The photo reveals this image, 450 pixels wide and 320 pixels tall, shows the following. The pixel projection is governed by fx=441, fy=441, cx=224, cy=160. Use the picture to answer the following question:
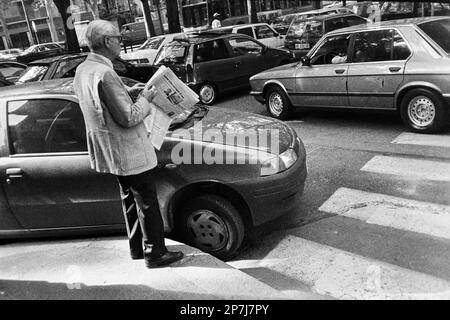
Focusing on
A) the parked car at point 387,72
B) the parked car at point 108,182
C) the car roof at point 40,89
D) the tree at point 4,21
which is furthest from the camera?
the tree at point 4,21

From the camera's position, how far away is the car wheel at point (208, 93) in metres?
10.5

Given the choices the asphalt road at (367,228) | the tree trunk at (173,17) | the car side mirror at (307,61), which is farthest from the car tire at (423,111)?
the tree trunk at (173,17)

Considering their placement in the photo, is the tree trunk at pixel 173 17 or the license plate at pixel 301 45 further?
the tree trunk at pixel 173 17

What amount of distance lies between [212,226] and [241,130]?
0.93m

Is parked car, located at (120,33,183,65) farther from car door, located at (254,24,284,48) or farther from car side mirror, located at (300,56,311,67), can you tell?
car side mirror, located at (300,56,311,67)

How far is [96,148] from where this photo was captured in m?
3.00

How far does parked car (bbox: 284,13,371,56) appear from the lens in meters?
13.0

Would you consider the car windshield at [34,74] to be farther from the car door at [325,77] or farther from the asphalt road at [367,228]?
the asphalt road at [367,228]

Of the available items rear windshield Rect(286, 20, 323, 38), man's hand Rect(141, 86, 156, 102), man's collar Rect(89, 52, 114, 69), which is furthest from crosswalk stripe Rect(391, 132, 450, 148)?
rear windshield Rect(286, 20, 323, 38)

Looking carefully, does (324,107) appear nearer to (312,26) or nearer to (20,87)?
(20,87)

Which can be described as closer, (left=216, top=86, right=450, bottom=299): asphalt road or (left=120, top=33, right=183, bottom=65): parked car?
(left=216, top=86, right=450, bottom=299): asphalt road

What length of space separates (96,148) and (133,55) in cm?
1315

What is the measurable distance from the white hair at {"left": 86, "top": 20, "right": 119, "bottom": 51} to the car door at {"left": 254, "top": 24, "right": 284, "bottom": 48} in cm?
1286
